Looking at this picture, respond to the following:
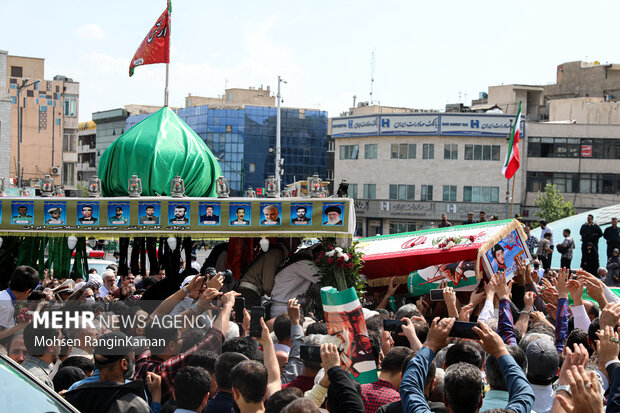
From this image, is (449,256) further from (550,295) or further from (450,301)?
(450,301)

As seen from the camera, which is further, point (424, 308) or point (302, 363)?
point (424, 308)

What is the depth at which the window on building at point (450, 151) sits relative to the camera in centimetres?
5597

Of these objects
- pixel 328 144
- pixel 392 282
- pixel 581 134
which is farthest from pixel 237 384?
pixel 328 144

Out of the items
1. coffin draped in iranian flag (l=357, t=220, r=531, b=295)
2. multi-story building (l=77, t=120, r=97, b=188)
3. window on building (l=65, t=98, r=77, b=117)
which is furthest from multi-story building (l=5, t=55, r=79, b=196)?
coffin draped in iranian flag (l=357, t=220, r=531, b=295)

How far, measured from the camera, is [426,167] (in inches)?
2231

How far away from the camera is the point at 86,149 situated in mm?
97125

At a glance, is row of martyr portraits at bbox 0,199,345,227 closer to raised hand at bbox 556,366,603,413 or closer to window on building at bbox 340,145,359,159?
raised hand at bbox 556,366,603,413

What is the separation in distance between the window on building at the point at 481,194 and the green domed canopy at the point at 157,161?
4301 cm

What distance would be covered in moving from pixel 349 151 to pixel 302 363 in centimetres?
5363

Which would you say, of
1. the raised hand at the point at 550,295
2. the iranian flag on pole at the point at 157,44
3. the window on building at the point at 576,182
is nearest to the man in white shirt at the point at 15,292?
the raised hand at the point at 550,295

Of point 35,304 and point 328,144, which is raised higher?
point 328,144

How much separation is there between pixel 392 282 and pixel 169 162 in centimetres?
511

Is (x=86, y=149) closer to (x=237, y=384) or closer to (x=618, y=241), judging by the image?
(x=618, y=241)

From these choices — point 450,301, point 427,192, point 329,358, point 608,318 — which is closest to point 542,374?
point 608,318
